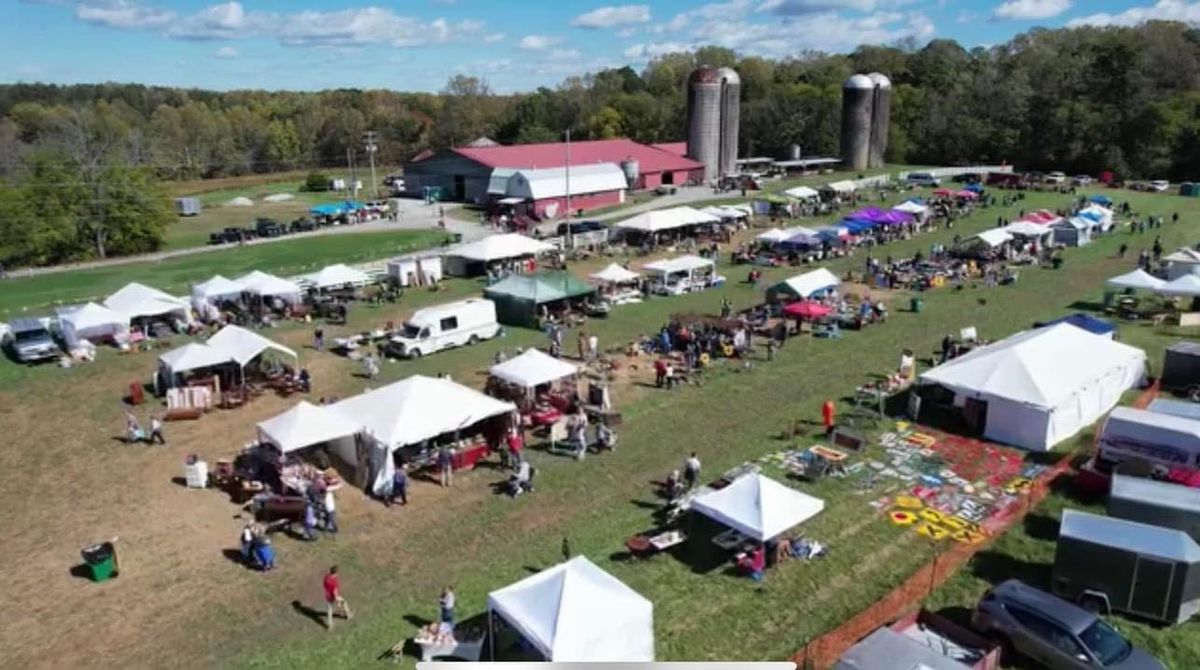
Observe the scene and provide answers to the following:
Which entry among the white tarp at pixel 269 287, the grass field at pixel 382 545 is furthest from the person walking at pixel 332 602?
the white tarp at pixel 269 287

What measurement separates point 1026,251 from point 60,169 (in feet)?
161

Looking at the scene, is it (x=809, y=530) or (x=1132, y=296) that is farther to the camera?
(x=1132, y=296)

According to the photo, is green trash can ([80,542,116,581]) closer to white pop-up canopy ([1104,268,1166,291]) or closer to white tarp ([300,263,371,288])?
white tarp ([300,263,371,288])

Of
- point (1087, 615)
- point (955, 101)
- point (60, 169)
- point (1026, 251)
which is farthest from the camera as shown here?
point (955, 101)

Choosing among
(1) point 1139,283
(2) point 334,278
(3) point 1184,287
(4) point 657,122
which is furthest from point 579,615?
(4) point 657,122

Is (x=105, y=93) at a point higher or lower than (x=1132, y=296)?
higher

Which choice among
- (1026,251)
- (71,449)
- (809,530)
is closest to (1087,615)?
(809,530)

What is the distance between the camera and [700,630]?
12.7 meters

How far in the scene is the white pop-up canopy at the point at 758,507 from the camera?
1419 cm

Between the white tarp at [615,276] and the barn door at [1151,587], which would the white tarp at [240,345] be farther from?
the barn door at [1151,587]

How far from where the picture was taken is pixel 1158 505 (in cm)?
1416

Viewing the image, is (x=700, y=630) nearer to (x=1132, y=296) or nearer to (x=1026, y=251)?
(x=1132, y=296)

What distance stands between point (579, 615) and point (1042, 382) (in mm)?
13373

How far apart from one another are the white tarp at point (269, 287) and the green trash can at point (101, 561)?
1779 cm
